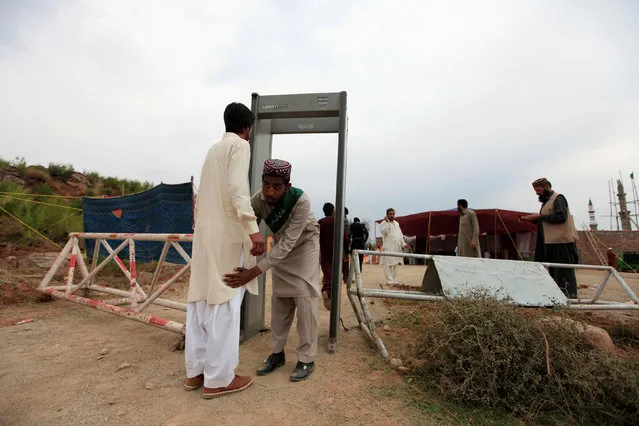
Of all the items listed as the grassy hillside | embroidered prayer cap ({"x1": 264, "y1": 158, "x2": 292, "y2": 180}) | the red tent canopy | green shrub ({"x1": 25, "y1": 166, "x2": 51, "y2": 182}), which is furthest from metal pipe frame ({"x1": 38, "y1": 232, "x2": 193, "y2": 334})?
green shrub ({"x1": 25, "y1": 166, "x2": 51, "y2": 182})

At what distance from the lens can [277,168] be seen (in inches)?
103

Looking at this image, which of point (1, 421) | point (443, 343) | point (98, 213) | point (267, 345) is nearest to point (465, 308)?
point (443, 343)

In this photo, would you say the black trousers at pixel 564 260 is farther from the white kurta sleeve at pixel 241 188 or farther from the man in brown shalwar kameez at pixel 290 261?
the white kurta sleeve at pixel 241 188

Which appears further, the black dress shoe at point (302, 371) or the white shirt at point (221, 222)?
the black dress shoe at point (302, 371)

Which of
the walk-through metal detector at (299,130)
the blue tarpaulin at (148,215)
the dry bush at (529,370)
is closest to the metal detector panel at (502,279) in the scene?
the dry bush at (529,370)

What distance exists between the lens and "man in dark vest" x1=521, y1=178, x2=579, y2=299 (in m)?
4.24

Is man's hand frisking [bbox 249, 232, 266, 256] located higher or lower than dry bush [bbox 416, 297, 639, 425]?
→ higher

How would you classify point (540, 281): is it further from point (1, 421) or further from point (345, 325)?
point (1, 421)

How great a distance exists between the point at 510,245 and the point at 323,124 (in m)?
15.2

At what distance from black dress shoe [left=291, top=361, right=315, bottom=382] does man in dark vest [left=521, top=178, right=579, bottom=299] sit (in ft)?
10.9

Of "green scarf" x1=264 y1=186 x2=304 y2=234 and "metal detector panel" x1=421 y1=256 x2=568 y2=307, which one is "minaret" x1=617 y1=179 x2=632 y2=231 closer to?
"metal detector panel" x1=421 y1=256 x2=568 y2=307

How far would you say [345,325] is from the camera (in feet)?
13.9

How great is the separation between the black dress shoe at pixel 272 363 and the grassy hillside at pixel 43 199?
37.5 ft

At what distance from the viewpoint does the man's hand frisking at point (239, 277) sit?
7.66 ft
